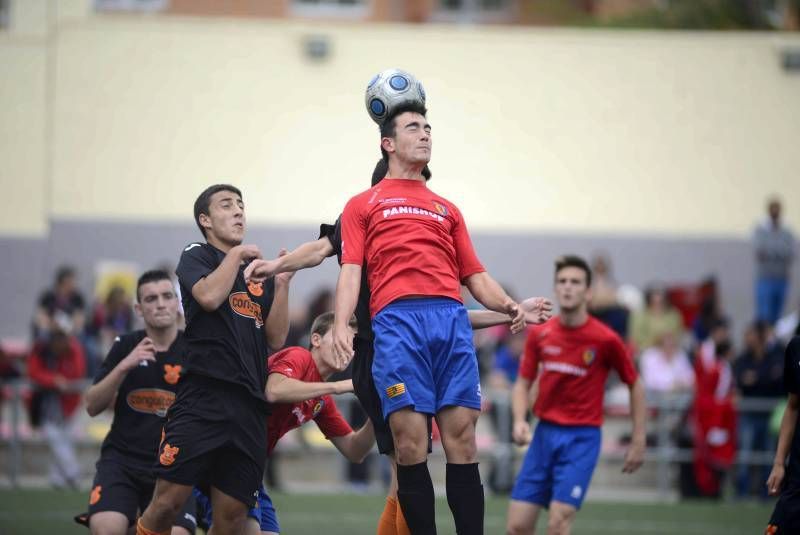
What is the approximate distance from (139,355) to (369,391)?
5.37 feet

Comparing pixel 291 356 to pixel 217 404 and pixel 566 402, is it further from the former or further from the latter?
pixel 566 402

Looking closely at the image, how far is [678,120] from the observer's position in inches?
848

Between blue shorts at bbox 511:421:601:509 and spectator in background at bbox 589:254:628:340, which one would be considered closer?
blue shorts at bbox 511:421:601:509

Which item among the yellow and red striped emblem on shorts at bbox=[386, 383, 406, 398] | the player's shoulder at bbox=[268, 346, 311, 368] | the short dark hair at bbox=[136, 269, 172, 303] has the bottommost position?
the yellow and red striped emblem on shorts at bbox=[386, 383, 406, 398]

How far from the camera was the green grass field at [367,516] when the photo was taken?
12.1m

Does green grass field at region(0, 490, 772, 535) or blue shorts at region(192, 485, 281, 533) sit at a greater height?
blue shorts at region(192, 485, 281, 533)

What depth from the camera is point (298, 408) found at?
777 centimetres

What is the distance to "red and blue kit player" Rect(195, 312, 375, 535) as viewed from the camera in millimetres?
7281

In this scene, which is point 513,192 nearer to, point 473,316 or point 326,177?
point 326,177

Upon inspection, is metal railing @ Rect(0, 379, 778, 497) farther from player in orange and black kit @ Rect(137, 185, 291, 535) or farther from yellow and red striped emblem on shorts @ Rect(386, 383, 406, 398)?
yellow and red striped emblem on shorts @ Rect(386, 383, 406, 398)

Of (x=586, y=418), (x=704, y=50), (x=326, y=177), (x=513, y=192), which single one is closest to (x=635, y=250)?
(x=513, y=192)

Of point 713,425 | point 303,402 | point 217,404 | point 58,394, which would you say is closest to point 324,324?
point 303,402

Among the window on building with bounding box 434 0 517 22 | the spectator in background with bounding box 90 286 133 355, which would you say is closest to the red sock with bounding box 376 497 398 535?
the spectator in background with bounding box 90 286 133 355

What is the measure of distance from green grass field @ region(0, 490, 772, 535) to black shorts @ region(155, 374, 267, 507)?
4556 mm
